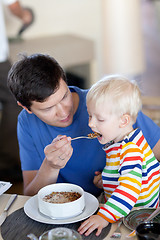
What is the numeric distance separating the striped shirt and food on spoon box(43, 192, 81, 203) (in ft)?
0.34

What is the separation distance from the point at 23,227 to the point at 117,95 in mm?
541

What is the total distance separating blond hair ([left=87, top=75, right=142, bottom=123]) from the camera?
4.10 ft

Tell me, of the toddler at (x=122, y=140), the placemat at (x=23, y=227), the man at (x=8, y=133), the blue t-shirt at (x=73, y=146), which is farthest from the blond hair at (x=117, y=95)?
the man at (x=8, y=133)

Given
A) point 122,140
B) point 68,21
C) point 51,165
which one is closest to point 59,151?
point 51,165

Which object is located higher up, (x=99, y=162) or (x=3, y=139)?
(x=99, y=162)

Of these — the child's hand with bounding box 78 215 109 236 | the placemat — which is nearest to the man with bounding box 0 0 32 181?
the placemat

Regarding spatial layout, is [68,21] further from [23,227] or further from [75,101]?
[23,227]

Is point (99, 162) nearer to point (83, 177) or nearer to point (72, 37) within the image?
point (83, 177)

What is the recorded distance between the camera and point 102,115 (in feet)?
4.16

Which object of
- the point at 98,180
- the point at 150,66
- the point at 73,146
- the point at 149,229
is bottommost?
the point at 150,66

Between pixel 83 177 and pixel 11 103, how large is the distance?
1.80 m

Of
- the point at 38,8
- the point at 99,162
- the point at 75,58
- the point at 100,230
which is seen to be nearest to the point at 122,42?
the point at 75,58

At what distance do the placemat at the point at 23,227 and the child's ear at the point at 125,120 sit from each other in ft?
1.19

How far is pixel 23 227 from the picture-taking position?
114cm
